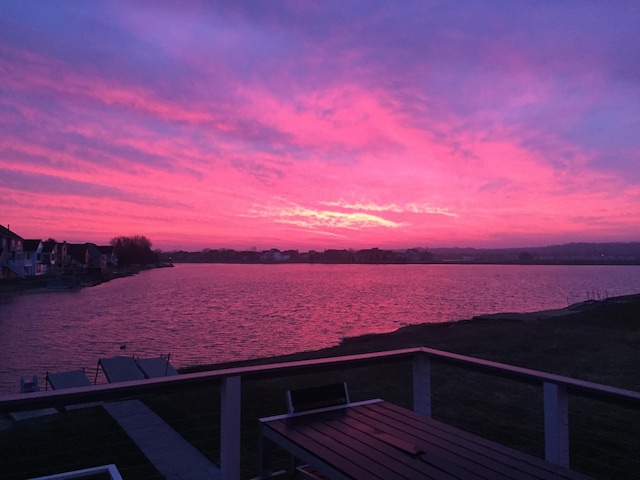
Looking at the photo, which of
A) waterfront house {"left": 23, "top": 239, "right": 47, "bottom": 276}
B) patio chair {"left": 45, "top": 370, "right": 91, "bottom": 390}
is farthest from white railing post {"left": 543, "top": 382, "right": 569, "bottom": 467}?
waterfront house {"left": 23, "top": 239, "right": 47, "bottom": 276}

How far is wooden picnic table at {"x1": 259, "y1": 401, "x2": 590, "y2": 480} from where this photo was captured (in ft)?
6.36

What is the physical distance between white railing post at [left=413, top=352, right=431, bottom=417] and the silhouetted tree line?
137 m

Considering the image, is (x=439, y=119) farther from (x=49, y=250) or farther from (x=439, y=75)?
(x=49, y=250)

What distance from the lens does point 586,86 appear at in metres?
12.1

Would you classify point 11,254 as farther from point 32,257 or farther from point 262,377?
point 262,377

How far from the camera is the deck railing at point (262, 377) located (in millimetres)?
2027

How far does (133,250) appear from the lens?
451ft

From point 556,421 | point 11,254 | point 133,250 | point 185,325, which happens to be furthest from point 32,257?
point 556,421

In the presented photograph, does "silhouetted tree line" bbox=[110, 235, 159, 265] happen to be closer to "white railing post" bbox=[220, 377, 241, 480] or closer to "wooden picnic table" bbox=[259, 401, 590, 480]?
"white railing post" bbox=[220, 377, 241, 480]

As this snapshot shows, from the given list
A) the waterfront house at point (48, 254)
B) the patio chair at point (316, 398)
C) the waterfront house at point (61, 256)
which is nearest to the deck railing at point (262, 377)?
the patio chair at point (316, 398)

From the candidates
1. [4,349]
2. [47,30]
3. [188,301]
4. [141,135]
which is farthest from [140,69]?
[188,301]

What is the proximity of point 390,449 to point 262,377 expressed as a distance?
83 centimetres

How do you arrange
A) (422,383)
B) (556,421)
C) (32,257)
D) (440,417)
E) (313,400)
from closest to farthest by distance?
(556,421) → (313,400) → (422,383) → (440,417) → (32,257)

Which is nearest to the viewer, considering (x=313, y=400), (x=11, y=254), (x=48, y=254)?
(x=313, y=400)
